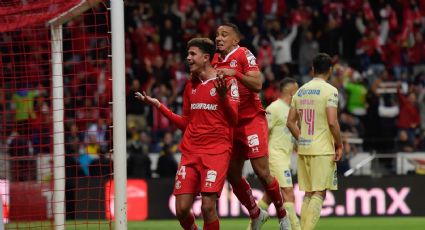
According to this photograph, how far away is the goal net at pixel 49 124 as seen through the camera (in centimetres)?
1281

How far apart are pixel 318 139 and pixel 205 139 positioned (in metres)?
1.89

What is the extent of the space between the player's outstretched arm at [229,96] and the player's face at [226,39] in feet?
3.63

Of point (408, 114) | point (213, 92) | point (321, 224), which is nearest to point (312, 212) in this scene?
point (213, 92)

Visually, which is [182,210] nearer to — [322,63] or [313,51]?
[322,63]

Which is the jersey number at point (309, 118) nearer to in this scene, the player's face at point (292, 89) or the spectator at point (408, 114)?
the player's face at point (292, 89)

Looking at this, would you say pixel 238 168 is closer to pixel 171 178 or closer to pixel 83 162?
pixel 171 178

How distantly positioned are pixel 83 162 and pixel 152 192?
2.32m

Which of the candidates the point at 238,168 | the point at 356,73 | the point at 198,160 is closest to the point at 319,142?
the point at 238,168

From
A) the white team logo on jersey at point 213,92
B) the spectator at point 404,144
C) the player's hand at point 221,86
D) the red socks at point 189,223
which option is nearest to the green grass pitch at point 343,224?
the spectator at point 404,144

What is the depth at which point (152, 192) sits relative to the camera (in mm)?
19453

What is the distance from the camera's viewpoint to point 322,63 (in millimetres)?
11688

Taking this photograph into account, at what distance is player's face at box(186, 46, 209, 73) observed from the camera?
10.2m

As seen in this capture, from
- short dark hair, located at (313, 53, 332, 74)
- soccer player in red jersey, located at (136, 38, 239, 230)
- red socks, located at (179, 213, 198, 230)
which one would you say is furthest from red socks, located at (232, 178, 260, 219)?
short dark hair, located at (313, 53, 332, 74)

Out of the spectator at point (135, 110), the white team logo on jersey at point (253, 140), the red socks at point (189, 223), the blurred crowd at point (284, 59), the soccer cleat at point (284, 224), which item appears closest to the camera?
the red socks at point (189, 223)
